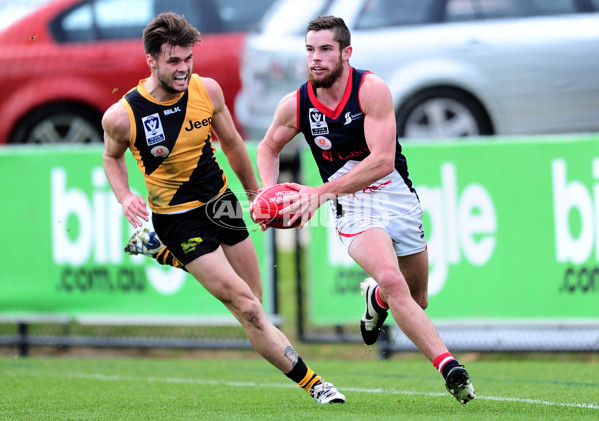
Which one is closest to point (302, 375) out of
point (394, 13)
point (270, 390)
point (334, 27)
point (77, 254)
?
point (270, 390)

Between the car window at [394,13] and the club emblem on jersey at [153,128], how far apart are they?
17.7 feet

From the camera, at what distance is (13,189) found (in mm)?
10289

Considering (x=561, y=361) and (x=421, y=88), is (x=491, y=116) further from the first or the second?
(x=561, y=361)

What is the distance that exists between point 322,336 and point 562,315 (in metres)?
2.30

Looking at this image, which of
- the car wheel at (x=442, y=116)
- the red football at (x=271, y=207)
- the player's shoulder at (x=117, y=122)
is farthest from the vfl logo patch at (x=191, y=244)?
the car wheel at (x=442, y=116)

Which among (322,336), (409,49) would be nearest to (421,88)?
(409,49)

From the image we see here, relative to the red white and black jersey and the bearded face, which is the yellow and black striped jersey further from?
the bearded face

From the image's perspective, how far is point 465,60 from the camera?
11.3 metres

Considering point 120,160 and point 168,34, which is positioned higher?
point 168,34

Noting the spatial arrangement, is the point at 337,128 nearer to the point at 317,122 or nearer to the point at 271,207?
the point at 317,122

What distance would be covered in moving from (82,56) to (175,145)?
5.91 m

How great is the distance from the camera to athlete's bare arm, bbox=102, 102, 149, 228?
6355 mm

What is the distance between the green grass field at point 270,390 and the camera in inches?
248

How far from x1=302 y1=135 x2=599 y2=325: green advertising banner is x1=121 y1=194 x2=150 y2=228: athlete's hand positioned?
2964 mm
